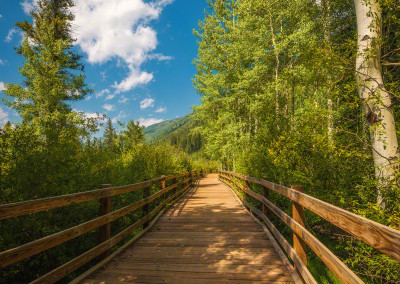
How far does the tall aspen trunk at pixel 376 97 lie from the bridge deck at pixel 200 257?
7.22ft

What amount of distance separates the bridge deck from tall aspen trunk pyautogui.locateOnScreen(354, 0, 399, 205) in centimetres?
220

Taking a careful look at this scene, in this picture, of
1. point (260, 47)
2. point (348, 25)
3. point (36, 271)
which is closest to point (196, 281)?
point (36, 271)

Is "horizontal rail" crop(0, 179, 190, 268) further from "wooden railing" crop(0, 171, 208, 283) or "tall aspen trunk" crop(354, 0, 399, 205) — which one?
"tall aspen trunk" crop(354, 0, 399, 205)

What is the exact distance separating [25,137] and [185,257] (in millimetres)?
3302

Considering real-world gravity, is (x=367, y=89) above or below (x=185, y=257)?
above

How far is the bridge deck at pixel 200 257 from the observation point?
2785 mm

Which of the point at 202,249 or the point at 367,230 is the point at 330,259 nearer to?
the point at 367,230

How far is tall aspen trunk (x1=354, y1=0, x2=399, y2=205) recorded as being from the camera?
3.40 m

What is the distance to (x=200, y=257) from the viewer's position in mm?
3412

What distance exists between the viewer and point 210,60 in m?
19.8

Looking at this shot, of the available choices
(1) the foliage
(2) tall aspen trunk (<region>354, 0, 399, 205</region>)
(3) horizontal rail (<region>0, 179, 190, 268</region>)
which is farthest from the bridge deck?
(2) tall aspen trunk (<region>354, 0, 399, 205</region>)

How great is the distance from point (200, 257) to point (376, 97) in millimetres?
3914

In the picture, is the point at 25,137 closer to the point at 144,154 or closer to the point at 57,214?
the point at 57,214

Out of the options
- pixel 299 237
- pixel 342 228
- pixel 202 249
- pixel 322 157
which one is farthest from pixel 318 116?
pixel 202 249
